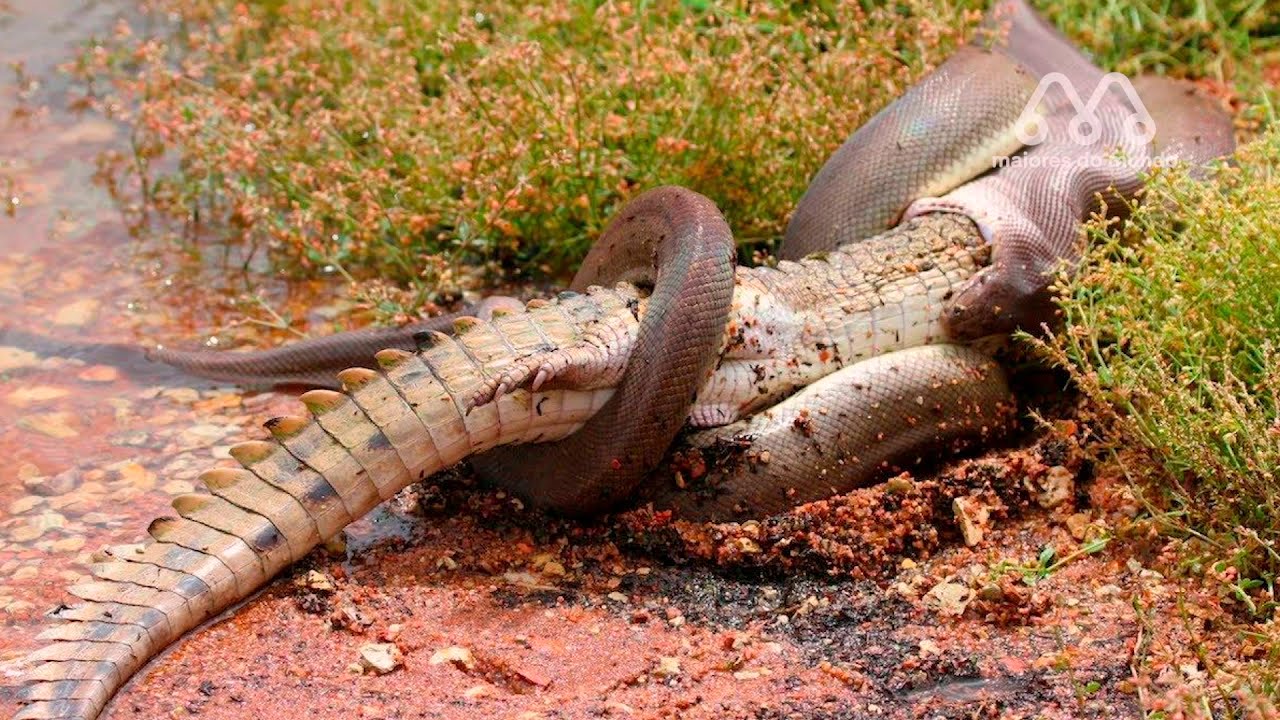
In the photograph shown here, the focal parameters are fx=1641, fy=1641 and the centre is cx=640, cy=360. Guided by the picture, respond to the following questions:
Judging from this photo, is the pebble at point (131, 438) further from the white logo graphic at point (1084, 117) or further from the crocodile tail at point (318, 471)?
the white logo graphic at point (1084, 117)

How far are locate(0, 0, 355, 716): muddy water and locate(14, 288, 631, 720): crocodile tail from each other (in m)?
0.33

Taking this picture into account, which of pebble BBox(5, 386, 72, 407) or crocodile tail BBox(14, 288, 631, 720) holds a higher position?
crocodile tail BBox(14, 288, 631, 720)

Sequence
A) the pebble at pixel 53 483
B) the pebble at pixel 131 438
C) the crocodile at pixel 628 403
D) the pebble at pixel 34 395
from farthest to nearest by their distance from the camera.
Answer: the pebble at pixel 34 395, the pebble at pixel 131 438, the pebble at pixel 53 483, the crocodile at pixel 628 403

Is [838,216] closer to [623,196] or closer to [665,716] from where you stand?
[623,196]

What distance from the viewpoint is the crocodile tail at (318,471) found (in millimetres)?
4352

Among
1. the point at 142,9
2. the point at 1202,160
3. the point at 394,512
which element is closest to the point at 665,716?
the point at 394,512

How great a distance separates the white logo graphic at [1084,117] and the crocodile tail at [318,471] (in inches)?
82.2

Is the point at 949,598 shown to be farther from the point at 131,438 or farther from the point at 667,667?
the point at 131,438

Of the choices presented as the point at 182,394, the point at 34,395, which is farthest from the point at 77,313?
the point at 182,394

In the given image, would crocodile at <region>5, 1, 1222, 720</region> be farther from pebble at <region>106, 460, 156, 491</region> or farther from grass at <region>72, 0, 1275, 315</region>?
grass at <region>72, 0, 1275, 315</region>

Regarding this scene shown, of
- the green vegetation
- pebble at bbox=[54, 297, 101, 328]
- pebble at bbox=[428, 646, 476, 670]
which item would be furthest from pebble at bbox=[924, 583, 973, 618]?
pebble at bbox=[54, 297, 101, 328]

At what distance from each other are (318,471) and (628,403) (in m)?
0.91

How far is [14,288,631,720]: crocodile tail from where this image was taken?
4352 mm

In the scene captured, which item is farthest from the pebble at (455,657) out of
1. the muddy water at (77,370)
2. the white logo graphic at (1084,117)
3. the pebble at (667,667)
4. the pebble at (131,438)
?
the white logo graphic at (1084,117)
